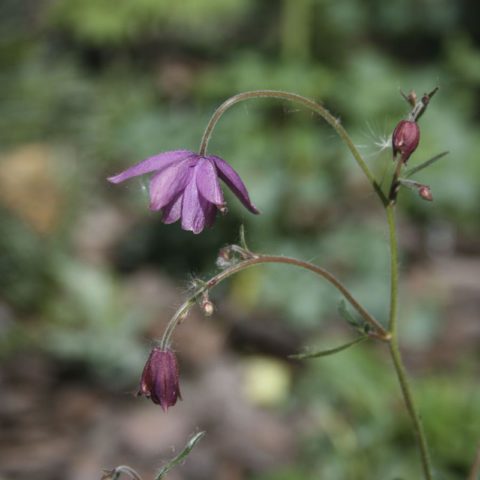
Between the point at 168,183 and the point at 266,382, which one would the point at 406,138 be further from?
the point at 266,382

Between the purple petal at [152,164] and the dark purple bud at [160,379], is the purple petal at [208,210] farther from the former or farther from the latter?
the dark purple bud at [160,379]

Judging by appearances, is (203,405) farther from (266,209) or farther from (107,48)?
(107,48)

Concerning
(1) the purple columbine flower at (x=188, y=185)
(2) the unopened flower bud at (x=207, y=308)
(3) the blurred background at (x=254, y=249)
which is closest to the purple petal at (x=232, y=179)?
(1) the purple columbine flower at (x=188, y=185)

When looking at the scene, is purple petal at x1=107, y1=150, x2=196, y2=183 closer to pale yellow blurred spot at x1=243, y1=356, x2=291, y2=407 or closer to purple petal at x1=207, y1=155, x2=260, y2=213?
purple petal at x1=207, y1=155, x2=260, y2=213

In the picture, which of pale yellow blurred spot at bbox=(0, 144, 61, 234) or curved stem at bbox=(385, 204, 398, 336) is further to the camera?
pale yellow blurred spot at bbox=(0, 144, 61, 234)

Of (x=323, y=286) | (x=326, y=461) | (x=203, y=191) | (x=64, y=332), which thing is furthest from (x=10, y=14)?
(x=203, y=191)

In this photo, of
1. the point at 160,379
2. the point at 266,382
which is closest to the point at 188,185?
the point at 160,379

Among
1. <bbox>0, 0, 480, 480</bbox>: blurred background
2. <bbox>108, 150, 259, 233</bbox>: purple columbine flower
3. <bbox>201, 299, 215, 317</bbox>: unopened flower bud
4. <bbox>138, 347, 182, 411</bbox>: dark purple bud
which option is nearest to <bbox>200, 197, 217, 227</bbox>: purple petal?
<bbox>108, 150, 259, 233</bbox>: purple columbine flower
